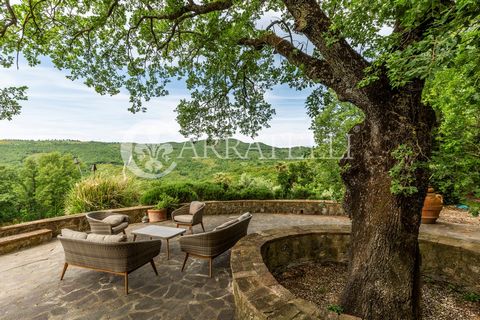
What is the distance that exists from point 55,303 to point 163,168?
7908mm

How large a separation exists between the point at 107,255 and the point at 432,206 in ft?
25.3

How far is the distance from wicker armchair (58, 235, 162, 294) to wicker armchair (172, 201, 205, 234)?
6.57 ft

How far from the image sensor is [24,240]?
14.9ft

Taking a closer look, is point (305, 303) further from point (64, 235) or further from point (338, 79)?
Answer: point (64, 235)

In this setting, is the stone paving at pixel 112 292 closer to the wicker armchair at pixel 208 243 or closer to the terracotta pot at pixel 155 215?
the wicker armchair at pixel 208 243

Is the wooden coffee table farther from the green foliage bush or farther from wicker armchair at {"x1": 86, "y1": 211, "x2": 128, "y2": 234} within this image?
the green foliage bush

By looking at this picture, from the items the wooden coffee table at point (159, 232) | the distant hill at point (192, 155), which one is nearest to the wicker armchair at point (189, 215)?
the wooden coffee table at point (159, 232)

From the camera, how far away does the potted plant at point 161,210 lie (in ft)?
21.2

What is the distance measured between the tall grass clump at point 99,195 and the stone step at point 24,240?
123 centimetres

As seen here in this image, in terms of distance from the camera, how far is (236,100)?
5.65m

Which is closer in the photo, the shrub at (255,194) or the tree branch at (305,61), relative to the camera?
the tree branch at (305,61)

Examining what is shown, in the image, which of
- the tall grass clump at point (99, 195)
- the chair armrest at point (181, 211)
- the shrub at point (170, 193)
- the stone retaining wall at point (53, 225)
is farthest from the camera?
the shrub at point (170, 193)

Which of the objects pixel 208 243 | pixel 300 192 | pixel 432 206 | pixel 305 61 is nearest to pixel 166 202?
pixel 208 243

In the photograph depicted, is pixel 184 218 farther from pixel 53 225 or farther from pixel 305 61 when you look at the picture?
pixel 305 61
